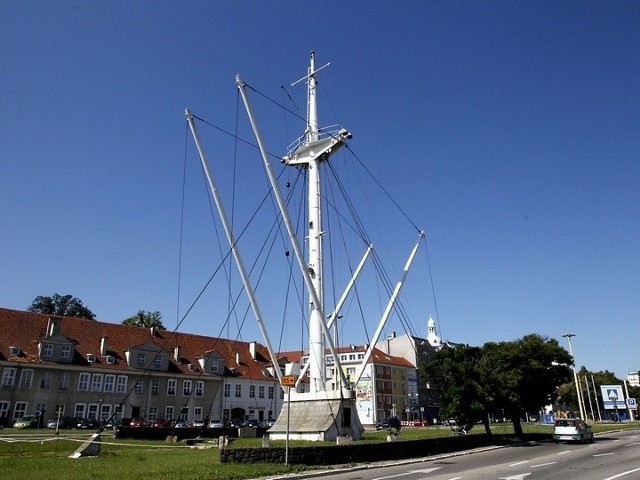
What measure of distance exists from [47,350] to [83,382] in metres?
5.24

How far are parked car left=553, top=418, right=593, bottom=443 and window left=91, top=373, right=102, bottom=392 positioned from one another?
155 feet

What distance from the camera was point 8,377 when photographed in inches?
2120

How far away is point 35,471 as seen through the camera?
17.5 metres

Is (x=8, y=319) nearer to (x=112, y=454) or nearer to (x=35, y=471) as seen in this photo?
(x=112, y=454)

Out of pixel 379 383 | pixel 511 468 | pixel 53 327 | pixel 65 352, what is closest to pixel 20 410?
pixel 65 352

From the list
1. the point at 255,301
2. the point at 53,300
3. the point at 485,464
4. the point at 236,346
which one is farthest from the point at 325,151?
the point at 53,300

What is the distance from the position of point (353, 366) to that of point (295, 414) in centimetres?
7463

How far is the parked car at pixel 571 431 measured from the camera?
36281 millimetres

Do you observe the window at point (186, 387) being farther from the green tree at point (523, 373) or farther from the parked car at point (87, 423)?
the green tree at point (523, 373)

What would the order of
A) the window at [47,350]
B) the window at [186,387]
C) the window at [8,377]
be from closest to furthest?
the window at [8,377]
the window at [47,350]
the window at [186,387]

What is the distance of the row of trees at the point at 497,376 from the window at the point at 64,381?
39552 mm

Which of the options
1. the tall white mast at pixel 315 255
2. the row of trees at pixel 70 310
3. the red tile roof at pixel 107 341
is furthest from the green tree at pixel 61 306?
the tall white mast at pixel 315 255

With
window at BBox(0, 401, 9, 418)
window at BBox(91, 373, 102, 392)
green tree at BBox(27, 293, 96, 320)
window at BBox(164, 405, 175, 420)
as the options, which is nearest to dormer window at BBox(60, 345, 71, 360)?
window at BBox(91, 373, 102, 392)

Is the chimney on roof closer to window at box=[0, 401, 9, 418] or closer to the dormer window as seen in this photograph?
the dormer window
